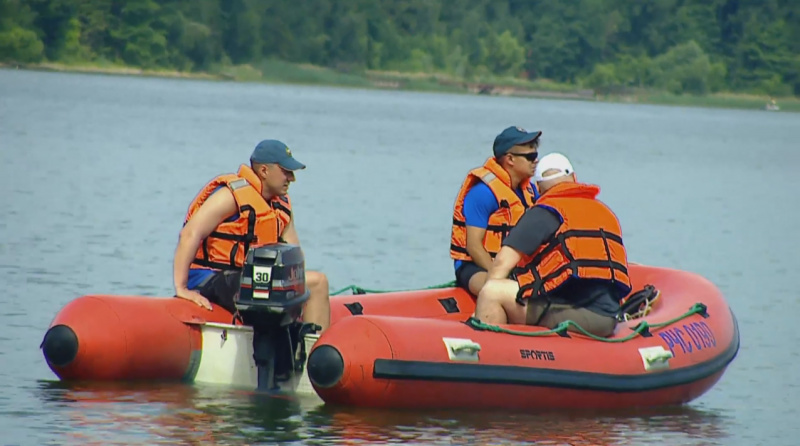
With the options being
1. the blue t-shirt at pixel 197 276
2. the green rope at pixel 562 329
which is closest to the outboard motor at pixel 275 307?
the blue t-shirt at pixel 197 276

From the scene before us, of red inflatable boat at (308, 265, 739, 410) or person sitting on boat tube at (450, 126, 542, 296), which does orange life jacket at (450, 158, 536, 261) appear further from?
red inflatable boat at (308, 265, 739, 410)

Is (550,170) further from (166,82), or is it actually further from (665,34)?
(665,34)

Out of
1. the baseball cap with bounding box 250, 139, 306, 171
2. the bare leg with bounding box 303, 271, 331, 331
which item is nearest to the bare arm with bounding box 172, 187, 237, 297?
the baseball cap with bounding box 250, 139, 306, 171

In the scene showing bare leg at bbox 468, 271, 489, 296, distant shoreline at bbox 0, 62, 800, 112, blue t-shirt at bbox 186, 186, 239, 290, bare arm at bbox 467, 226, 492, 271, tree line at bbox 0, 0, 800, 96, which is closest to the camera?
blue t-shirt at bbox 186, 186, 239, 290

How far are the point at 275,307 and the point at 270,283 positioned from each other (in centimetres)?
11

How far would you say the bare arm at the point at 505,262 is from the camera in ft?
24.7

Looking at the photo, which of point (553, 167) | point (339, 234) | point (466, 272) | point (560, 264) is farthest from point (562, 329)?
point (339, 234)

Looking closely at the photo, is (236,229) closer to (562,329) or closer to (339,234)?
(562,329)

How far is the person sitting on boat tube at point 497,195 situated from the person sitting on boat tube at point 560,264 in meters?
0.52

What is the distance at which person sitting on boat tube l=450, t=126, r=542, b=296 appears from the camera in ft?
27.1

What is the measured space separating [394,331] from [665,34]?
99913 mm

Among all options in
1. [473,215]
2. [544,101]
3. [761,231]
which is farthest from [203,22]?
[473,215]

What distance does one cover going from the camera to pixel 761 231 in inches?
793

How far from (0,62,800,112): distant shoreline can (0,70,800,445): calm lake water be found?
38.7 meters
